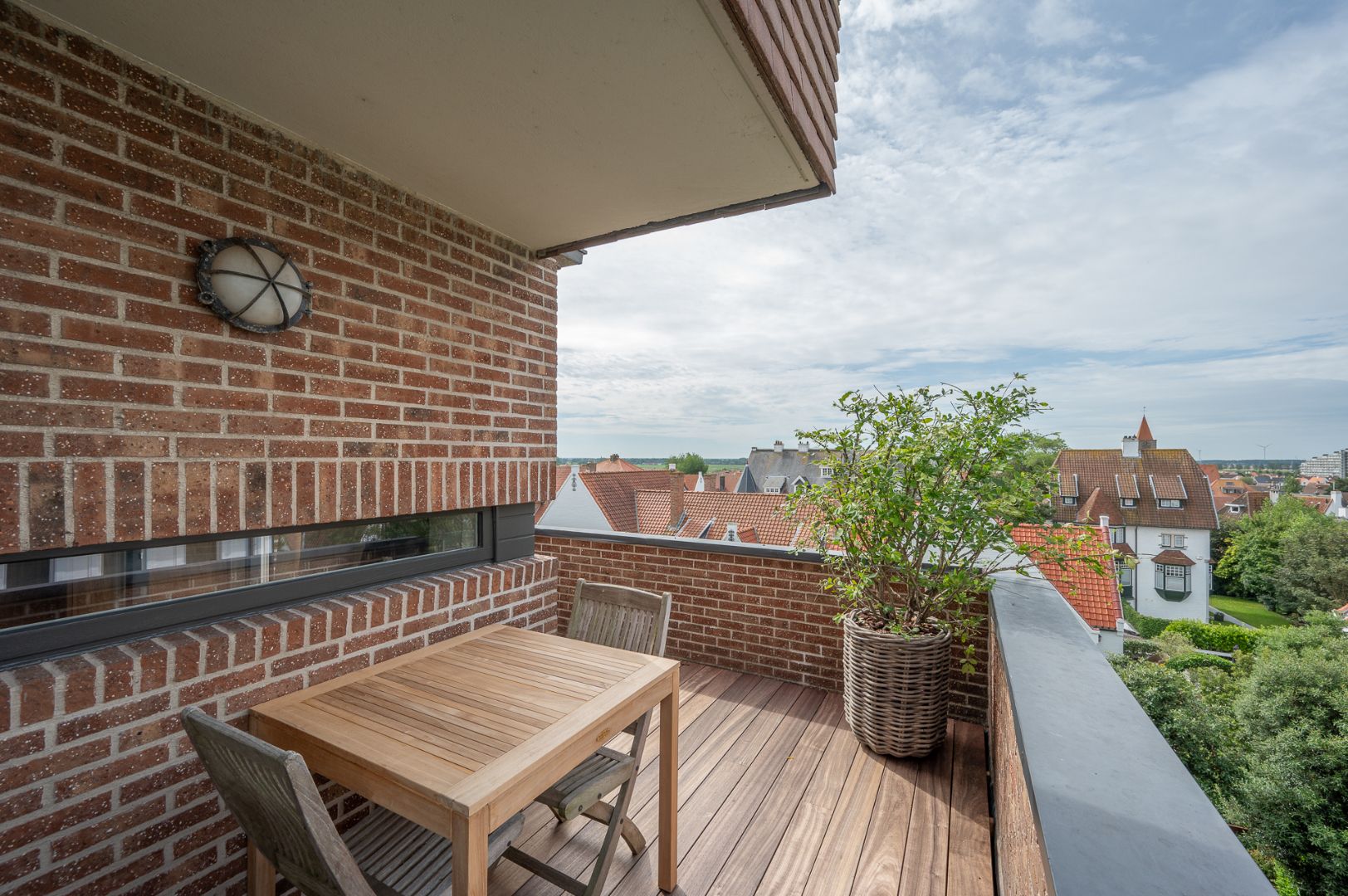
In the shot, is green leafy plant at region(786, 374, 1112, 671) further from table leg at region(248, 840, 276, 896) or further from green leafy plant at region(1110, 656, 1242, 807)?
green leafy plant at region(1110, 656, 1242, 807)

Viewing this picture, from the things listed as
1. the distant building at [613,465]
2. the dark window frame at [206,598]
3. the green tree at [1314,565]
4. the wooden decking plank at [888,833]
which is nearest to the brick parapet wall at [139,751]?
the dark window frame at [206,598]

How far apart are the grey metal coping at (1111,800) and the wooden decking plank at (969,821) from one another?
39.1 inches

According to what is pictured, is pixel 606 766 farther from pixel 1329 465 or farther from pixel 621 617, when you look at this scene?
pixel 1329 465

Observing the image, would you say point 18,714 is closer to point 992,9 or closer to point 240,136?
point 240,136

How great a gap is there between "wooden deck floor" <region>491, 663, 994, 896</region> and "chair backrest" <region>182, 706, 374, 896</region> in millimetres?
883

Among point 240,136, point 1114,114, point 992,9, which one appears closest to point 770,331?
point 1114,114

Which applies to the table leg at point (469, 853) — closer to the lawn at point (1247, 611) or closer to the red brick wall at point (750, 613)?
the red brick wall at point (750, 613)

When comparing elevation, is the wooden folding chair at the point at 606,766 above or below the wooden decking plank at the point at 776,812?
above

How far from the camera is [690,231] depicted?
2.46 m

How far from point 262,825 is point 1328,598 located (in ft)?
62.9

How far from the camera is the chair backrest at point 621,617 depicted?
6.94 feet

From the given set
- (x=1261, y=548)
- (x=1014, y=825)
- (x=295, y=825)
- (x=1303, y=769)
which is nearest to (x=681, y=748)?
(x=1014, y=825)

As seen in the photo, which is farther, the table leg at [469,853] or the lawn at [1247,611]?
the lawn at [1247,611]

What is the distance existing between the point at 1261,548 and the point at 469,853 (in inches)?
876
